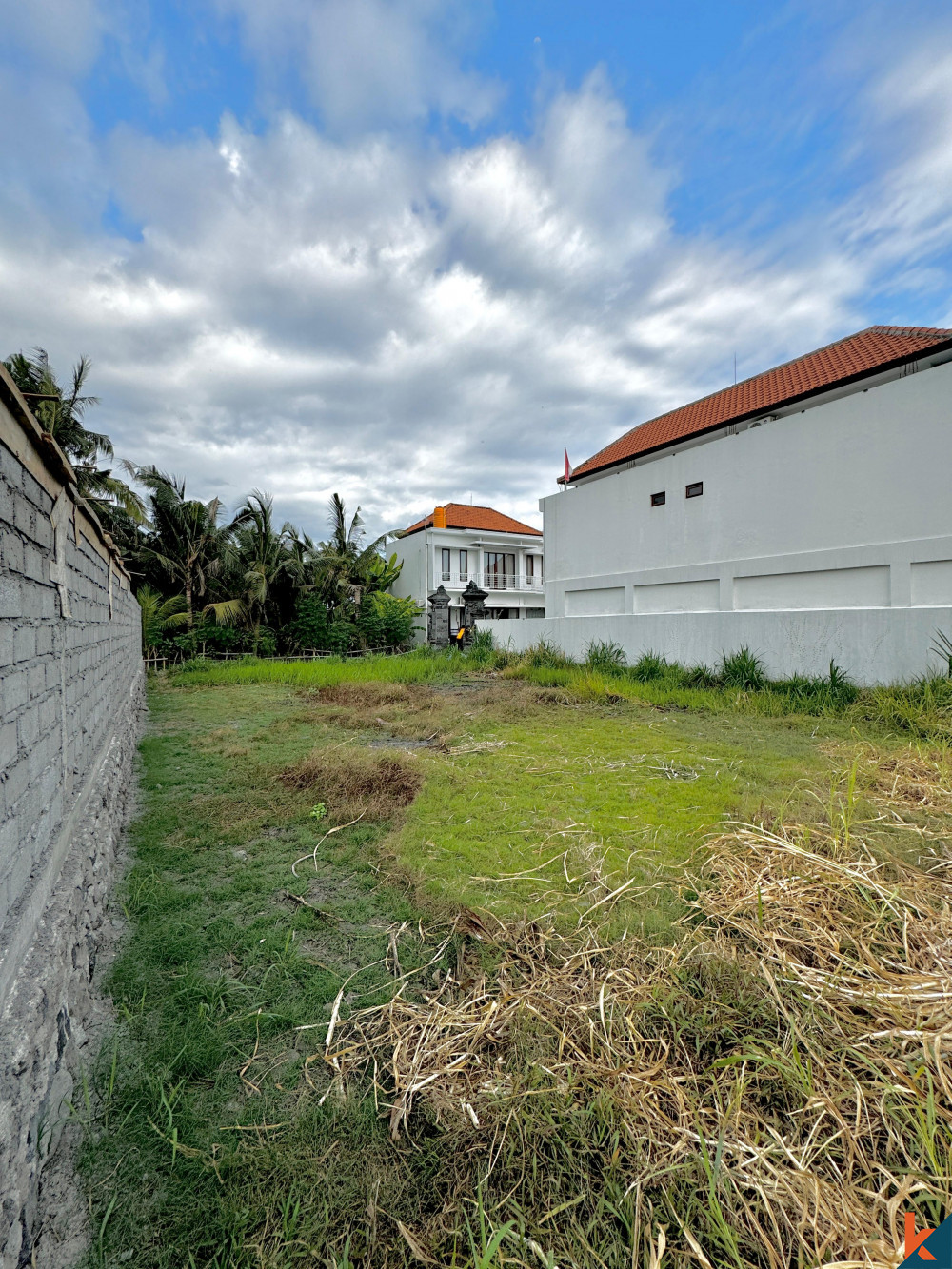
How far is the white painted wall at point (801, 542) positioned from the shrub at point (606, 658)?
26cm

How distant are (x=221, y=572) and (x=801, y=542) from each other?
1617 centimetres

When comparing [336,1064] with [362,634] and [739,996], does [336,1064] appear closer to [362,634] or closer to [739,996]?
[739,996]

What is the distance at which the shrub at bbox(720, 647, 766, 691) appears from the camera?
8.52 m

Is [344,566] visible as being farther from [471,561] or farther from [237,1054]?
[237,1054]

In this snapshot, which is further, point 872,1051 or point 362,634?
point 362,634

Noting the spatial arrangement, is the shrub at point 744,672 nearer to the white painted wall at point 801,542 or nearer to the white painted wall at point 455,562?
the white painted wall at point 801,542

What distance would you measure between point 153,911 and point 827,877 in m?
3.08

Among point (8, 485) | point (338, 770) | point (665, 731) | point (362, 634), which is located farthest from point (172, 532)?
point (8, 485)

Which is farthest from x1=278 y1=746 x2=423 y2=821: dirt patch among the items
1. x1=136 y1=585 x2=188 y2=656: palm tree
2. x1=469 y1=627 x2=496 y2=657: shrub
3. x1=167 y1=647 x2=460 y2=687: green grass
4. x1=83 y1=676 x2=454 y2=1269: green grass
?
x1=136 y1=585 x2=188 y2=656: palm tree

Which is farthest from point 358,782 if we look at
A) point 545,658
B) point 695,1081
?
point 545,658

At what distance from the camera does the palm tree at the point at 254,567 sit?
1627cm

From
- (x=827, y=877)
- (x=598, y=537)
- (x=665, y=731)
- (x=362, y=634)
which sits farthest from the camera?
(x=362, y=634)

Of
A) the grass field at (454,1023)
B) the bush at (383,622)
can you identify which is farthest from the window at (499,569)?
the grass field at (454,1023)

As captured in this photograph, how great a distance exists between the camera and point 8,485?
1482 millimetres
